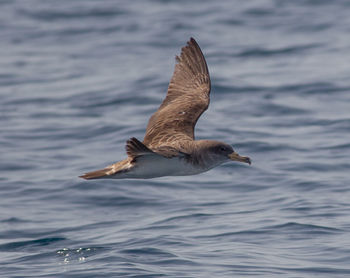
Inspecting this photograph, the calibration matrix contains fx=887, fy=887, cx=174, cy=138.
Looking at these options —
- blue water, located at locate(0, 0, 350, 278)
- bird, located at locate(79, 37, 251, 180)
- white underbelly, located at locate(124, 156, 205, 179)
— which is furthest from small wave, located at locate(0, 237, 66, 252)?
white underbelly, located at locate(124, 156, 205, 179)

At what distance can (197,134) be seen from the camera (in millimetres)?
15234

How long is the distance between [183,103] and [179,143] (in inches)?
62.0

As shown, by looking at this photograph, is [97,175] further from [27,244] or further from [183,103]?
[183,103]

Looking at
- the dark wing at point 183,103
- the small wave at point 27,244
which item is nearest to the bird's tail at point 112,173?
the dark wing at point 183,103

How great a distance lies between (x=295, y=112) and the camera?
15812mm

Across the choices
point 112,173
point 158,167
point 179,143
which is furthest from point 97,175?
point 179,143

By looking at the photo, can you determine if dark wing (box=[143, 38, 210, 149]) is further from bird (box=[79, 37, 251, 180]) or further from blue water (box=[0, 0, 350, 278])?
blue water (box=[0, 0, 350, 278])

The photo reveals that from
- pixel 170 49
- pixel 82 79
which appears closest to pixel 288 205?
pixel 82 79

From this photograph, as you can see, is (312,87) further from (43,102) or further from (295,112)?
(43,102)

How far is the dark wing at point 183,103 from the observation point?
10584 mm

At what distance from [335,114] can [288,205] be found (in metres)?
4.14

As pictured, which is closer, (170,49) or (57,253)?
(57,253)

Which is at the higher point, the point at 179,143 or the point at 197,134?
the point at 179,143

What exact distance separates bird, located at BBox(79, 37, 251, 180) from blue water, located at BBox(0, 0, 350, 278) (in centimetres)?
108
